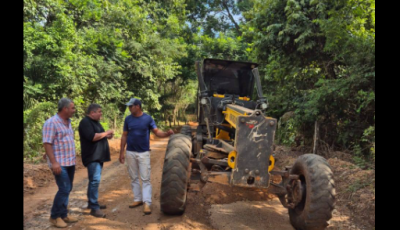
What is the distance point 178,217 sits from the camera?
4.38 m

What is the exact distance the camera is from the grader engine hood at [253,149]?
3.96 m

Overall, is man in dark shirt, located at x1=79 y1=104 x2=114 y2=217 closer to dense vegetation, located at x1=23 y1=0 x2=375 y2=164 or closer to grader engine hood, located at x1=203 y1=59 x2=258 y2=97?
grader engine hood, located at x1=203 y1=59 x2=258 y2=97

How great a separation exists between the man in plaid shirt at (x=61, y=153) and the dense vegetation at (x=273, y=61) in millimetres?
5354

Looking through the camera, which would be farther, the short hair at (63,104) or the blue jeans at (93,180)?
the blue jeans at (93,180)

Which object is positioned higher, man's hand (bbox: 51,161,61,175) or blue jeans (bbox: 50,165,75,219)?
man's hand (bbox: 51,161,61,175)

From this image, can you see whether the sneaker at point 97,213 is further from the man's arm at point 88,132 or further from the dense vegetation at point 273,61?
the dense vegetation at point 273,61

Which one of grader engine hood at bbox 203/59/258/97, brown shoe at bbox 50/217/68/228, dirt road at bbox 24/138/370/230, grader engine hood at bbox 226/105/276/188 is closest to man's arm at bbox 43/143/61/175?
brown shoe at bbox 50/217/68/228

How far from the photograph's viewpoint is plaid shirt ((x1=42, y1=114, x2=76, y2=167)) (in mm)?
3844

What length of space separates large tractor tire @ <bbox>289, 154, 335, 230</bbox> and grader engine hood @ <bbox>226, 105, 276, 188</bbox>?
64 centimetres

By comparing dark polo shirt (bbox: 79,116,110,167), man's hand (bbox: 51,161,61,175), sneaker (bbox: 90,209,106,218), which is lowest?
sneaker (bbox: 90,209,106,218)

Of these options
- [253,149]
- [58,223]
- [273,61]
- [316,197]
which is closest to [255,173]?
[253,149]

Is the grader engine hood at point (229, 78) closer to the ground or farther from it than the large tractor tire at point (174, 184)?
farther from it

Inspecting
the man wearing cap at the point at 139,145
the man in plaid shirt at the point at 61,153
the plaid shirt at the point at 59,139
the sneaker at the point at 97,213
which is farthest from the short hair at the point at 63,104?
the sneaker at the point at 97,213

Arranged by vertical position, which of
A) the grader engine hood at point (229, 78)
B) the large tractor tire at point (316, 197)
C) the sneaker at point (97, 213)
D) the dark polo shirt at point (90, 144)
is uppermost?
the grader engine hood at point (229, 78)
